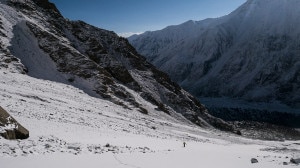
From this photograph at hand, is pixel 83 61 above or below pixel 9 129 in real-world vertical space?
above

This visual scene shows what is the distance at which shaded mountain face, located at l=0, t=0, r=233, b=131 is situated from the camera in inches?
2894

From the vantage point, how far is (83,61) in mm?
80000

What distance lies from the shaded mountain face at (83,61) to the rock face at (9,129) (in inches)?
1910

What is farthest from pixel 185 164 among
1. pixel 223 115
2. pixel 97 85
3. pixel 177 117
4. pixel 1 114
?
pixel 223 115

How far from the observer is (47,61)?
77.3 m

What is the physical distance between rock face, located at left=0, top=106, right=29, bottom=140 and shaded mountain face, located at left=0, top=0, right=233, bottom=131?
159 feet

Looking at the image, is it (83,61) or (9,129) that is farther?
(83,61)

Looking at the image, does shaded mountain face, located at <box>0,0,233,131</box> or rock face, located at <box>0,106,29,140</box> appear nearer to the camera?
rock face, located at <box>0,106,29,140</box>

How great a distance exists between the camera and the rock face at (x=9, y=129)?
19.1 meters

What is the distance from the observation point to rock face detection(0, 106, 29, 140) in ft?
62.8

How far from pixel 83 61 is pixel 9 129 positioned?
61.2 meters

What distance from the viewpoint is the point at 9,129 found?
19688 mm

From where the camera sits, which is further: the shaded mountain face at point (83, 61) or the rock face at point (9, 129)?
the shaded mountain face at point (83, 61)

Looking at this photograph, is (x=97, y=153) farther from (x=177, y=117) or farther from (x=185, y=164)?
(x=177, y=117)
